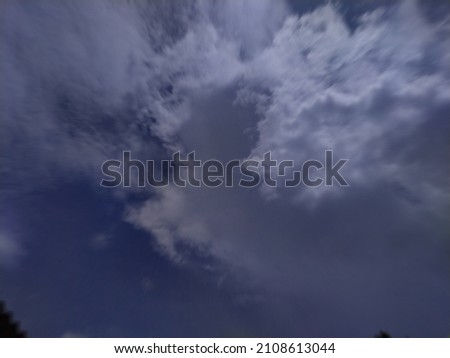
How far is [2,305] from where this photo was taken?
1059 inches
